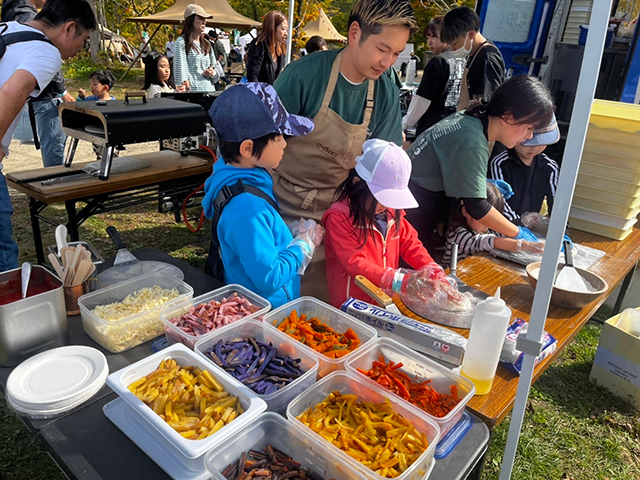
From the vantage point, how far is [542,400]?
293 centimetres

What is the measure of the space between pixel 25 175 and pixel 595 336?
471 centimetres

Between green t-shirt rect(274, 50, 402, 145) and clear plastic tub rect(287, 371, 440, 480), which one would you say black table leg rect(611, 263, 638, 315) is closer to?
green t-shirt rect(274, 50, 402, 145)

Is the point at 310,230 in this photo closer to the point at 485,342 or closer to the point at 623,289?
the point at 485,342

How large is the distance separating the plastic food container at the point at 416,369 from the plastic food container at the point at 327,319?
0.03 m

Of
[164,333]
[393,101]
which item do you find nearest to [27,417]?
[164,333]

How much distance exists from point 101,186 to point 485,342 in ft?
10.1

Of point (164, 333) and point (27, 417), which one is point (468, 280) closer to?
point (164, 333)

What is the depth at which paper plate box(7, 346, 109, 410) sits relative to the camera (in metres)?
1.23

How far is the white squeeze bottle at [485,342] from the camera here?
1352 millimetres

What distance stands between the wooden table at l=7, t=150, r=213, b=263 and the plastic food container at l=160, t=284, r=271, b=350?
6.99 feet

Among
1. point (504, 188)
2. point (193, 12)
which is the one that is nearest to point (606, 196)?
point (504, 188)

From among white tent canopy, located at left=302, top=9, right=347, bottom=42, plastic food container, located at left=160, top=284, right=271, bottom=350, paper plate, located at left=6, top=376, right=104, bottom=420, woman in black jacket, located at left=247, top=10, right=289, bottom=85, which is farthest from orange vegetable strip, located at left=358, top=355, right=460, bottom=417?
white tent canopy, located at left=302, top=9, right=347, bottom=42

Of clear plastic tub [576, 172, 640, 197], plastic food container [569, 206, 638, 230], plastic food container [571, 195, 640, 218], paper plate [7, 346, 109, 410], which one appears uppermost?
clear plastic tub [576, 172, 640, 197]

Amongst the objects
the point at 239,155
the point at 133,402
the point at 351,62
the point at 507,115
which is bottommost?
the point at 133,402
